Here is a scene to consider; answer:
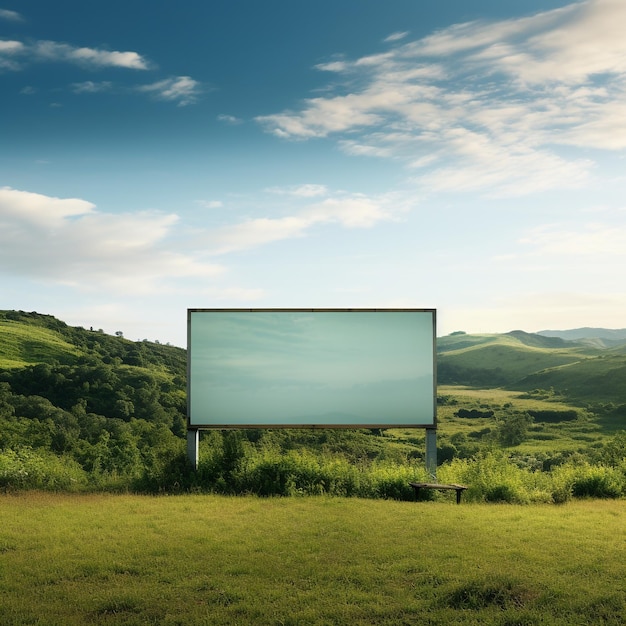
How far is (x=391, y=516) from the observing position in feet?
39.5

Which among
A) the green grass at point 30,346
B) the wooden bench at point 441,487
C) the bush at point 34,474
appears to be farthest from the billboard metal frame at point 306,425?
the green grass at point 30,346

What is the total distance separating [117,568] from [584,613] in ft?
19.1

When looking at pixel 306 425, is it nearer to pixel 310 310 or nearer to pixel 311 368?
pixel 311 368

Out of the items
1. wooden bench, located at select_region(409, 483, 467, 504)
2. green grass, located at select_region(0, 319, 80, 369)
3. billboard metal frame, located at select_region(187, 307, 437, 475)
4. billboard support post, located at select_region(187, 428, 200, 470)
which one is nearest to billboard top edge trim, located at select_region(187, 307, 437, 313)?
billboard metal frame, located at select_region(187, 307, 437, 475)

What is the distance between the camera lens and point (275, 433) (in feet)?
68.6

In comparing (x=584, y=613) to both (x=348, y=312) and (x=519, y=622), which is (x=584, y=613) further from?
(x=348, y=312)

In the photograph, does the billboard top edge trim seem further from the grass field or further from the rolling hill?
the rolling hill

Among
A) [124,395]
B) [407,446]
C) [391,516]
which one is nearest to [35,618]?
[391,516]

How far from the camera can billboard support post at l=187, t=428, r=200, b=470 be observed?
15.3 metres

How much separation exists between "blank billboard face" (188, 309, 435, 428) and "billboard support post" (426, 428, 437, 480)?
0.25m

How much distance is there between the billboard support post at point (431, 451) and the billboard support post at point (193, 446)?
5.55 metres

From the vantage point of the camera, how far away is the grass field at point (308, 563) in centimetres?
716

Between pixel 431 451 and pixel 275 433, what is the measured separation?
6.59 m

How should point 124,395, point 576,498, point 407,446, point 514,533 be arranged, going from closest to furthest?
point 514,533 → point 576,498 → point 407,446 → point 124,395
